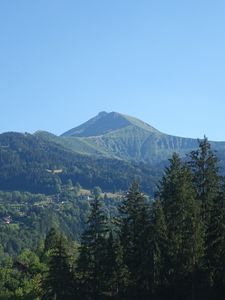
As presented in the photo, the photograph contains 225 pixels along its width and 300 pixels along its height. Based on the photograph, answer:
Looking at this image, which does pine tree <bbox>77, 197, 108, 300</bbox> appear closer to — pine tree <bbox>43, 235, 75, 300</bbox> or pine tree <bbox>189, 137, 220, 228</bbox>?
pine tree <bbox>43, 235, 75, 300</bbox>

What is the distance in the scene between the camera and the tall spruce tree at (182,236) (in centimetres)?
5126

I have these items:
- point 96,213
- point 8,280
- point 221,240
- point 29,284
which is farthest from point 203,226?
point 8,280

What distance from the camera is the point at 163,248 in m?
53.5

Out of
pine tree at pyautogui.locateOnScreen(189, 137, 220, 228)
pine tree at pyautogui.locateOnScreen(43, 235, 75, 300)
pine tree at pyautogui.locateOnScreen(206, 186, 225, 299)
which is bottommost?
pine tree at pyautogui.locateOnScreen(43, 235, 75, 300)

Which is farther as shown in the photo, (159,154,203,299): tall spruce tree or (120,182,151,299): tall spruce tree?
(120,182,151,299): tall spruce tree

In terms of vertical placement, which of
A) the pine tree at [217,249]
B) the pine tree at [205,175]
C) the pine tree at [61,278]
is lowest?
the pine tree at [61,278]

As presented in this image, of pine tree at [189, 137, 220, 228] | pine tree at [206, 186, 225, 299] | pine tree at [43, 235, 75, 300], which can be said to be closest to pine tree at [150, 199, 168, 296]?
pine tree at [206, 186, 225, 299]

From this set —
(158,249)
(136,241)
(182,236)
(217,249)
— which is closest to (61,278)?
(136,241)

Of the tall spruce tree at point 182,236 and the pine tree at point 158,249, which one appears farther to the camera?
the pine tree at point 158,249

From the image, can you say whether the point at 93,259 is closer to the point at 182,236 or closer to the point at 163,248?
the point at 163,248

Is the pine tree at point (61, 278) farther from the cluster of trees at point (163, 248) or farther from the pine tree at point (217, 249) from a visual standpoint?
the pine tree at point (217, 249)

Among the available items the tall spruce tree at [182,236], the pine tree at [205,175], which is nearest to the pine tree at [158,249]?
the tall spruce tree at [182,236]

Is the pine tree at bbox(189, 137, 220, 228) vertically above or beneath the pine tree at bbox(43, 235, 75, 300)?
above

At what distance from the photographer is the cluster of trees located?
5109 cm
